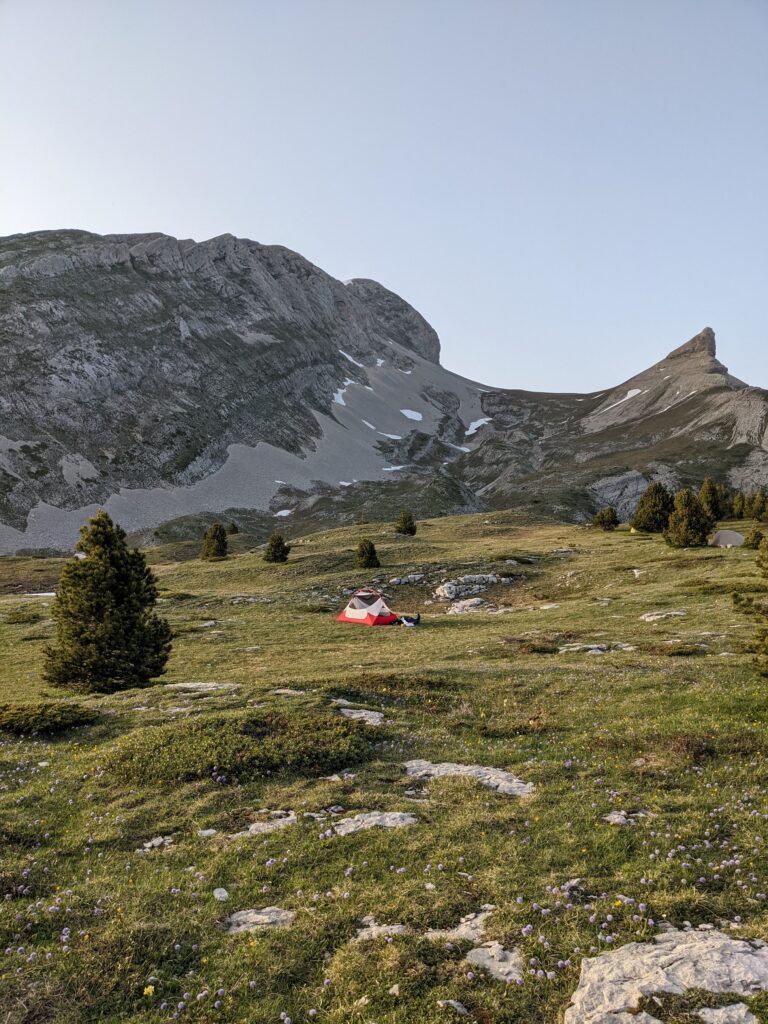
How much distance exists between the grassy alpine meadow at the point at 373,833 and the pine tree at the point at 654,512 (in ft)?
181

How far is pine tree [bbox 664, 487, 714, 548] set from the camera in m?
59.8

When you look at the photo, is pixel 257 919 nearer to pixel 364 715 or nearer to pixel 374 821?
pixel 374 821

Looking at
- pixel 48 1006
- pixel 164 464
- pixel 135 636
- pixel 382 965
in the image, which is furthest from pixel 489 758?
pixel 164 464

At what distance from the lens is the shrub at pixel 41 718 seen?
58.1 ft

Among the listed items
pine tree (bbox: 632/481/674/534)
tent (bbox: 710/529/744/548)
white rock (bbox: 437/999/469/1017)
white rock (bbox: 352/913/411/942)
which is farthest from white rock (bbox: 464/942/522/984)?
pine tree (bbox: 632/481/674/534)

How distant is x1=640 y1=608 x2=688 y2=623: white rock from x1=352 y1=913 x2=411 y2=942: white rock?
30.3 m

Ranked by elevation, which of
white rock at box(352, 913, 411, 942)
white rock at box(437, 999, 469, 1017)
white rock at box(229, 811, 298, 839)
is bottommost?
white rock at box(229, 811, 298, 839)

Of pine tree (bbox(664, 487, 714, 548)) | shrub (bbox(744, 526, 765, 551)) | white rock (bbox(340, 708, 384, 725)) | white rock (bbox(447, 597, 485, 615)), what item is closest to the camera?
white rock (bbox(340, 708, 384, 725))

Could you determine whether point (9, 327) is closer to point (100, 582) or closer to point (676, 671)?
point (100, 582)

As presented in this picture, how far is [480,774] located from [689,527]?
183 ft

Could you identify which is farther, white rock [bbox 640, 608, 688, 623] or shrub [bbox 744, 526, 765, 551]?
shrub [bbox 744, 526, 765, 551]

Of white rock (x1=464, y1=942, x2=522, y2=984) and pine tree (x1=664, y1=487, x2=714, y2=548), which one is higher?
pine tree (x1=664, y1=487, x2=714, y2=548)

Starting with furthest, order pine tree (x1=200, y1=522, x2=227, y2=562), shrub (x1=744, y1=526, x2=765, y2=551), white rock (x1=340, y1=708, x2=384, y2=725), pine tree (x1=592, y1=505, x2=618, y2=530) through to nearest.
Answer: pine tree (x1=592, y1=505, x2=618, y2=530)
pine tree (x1=200, y1=522, x2=227, y2=562)
shrub (x1=744, y1=526, x2=765, y2=551)
white rock (x1=340, y1=708, x2=384, y2=725)

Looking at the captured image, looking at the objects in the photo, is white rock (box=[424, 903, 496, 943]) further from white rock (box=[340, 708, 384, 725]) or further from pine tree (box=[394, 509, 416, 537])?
pine tree (box=[394, 509, 416, 537])
